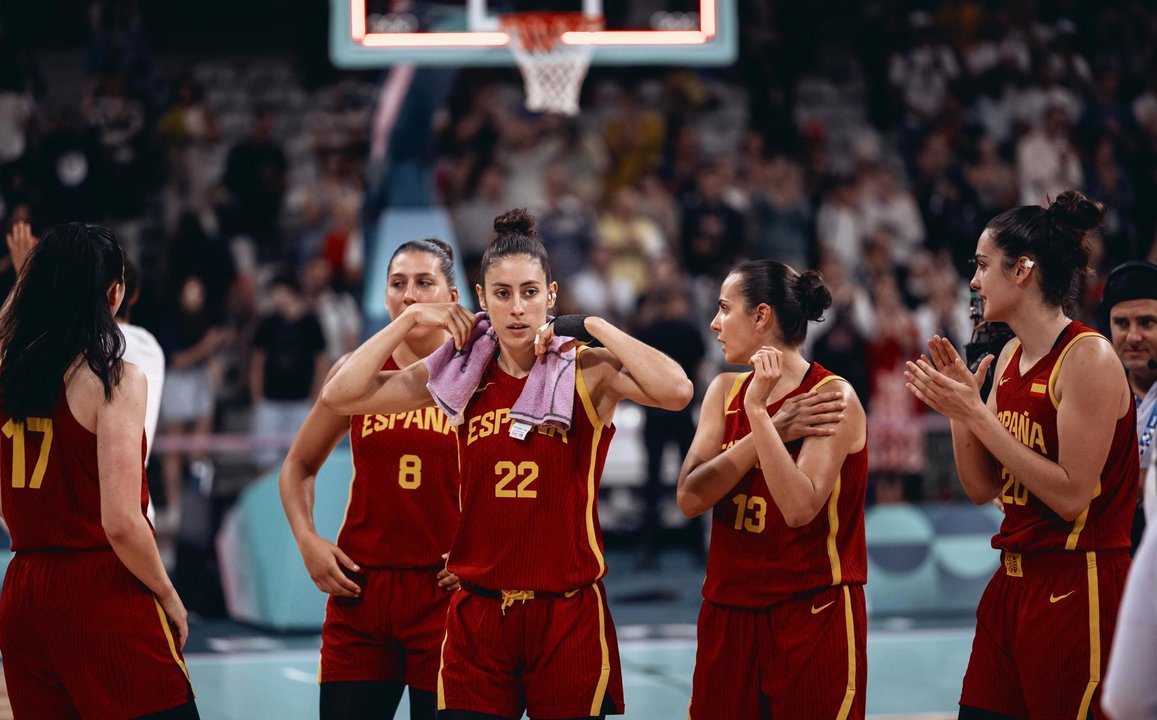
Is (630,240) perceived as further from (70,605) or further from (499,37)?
(70,605)

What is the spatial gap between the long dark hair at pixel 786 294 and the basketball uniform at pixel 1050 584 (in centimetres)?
67

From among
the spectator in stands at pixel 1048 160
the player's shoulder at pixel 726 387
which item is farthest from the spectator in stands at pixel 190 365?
the spectator in stands at pixel 1048 160

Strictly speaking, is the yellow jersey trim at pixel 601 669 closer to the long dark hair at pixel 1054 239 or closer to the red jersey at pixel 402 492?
→ the red jersey at pixel 402 492

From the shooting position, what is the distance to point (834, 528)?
4.11 m

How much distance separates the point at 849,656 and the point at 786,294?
114 cm

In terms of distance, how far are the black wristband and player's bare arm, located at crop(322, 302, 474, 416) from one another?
0.33 metres

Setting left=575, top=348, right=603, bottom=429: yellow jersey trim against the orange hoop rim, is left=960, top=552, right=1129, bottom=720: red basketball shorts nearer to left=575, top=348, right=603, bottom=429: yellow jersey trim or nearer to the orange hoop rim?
left=575, top=348, right=603, bottom=429: yellow jersey trim

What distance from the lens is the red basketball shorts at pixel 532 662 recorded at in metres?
3.87

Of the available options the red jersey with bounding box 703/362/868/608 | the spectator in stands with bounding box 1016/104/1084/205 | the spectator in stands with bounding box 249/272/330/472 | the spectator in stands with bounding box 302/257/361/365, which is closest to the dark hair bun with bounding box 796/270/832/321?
the red jersey with bounding box 703/362/868/608

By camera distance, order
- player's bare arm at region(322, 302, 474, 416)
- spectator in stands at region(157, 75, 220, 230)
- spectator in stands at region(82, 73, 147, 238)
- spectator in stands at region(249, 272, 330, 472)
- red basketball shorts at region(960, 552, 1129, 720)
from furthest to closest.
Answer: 1. spectator in stands at region(157, 75, 220, 230)
2. spectator in stands at region(82, 73, 147, 238)
3. spectator in stands at region(249, 272, 330, 472)
4. player's bare arm at region(322, 302, 474, 416)
5. red basketball shorts at region(960, 552, 1129, 720)

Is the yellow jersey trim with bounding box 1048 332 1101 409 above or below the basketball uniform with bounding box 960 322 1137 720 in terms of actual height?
above

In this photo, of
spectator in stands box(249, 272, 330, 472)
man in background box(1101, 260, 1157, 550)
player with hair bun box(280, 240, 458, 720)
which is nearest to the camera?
player with hair bun box(280, 240, 458, 720)

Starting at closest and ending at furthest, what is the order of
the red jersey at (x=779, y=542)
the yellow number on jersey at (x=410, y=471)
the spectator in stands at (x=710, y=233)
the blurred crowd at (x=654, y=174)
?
1. the red jersey at (x=779, y=542)
2. the yellow number on jersey at (x=410, y=471)
3. the blurred crowd at (x=654, y=174)
4. the spectator in stands at (x=710, y=233)

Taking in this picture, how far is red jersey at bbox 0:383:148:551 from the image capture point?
3.68 metres
